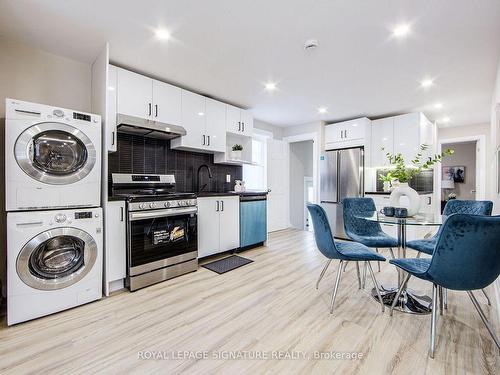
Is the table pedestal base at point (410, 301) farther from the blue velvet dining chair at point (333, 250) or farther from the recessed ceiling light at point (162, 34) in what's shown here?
the recessed ceiling light at point (162, 34)

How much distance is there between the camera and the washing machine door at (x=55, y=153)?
6.19ft

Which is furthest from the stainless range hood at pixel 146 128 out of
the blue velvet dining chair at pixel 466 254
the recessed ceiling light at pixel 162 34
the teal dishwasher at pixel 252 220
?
the blue velvet dining chair at pixel 466 254

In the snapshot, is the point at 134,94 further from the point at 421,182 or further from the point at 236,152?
the point at 421,182

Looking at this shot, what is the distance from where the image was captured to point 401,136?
4.41 metres

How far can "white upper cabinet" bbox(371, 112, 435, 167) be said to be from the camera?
14.0 ft

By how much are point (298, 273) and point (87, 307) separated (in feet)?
7.20

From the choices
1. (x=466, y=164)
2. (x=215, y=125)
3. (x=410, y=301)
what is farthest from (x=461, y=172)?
(x=215, y=125)

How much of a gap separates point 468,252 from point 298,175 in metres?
4.73

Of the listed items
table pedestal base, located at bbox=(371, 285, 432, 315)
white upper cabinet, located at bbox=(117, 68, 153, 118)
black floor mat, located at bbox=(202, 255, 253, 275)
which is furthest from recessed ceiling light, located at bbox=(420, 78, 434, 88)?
white upper cabinet, located at bbox=(117, 68, 153, 118)

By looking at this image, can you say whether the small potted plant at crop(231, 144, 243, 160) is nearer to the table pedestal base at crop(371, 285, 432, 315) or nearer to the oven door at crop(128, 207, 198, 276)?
the oven door at crop(128, 207, 198, 276)

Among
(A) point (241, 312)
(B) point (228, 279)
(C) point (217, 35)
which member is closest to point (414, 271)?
(A) point (241, 312)

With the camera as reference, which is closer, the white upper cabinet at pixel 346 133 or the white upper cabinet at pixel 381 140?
the white upper cabinet at pixel 381 140

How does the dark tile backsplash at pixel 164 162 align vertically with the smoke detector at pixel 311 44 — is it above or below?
below

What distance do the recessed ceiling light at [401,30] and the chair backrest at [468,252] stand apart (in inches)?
64.1
